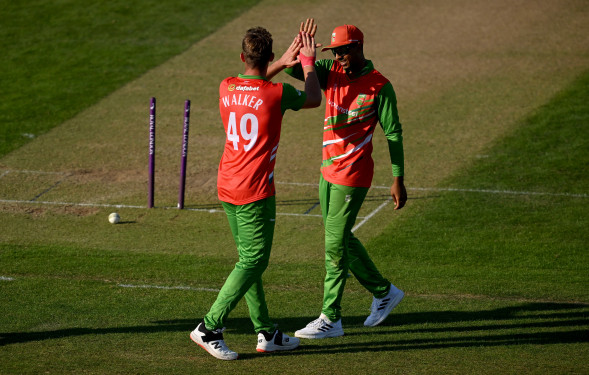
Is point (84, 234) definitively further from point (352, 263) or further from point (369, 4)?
point (369, 4)

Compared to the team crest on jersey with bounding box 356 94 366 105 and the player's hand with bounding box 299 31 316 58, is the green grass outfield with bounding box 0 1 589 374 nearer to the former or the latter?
the team crest on jersey with bounding box 356 94 366 105

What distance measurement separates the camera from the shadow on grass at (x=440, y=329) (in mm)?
7301

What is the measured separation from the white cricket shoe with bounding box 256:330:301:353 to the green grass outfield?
0.09 m

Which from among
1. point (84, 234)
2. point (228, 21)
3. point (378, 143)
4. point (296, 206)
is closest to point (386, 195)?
point (296, 206)

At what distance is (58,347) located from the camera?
7.09 metres

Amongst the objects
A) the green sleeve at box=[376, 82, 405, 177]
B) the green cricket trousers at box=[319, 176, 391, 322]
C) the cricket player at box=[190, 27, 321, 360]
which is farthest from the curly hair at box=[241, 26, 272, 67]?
the green cricket trousers at box=[319, 176, 391, 322]

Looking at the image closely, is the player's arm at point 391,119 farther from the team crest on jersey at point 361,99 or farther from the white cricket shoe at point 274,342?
the white cricket shoe at point 274,342

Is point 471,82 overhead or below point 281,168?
overhead

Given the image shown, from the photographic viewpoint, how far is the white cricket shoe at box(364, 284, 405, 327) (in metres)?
7.92

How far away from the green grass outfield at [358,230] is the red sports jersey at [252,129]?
4.74ft

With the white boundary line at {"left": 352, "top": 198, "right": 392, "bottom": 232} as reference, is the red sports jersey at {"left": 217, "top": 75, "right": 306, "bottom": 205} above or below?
above

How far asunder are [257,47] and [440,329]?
321cm

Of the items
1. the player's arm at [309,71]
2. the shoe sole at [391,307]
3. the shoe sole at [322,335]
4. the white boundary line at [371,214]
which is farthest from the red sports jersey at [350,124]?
the white boundary line at [371,214]

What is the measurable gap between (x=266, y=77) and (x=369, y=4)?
17477 millimetres
